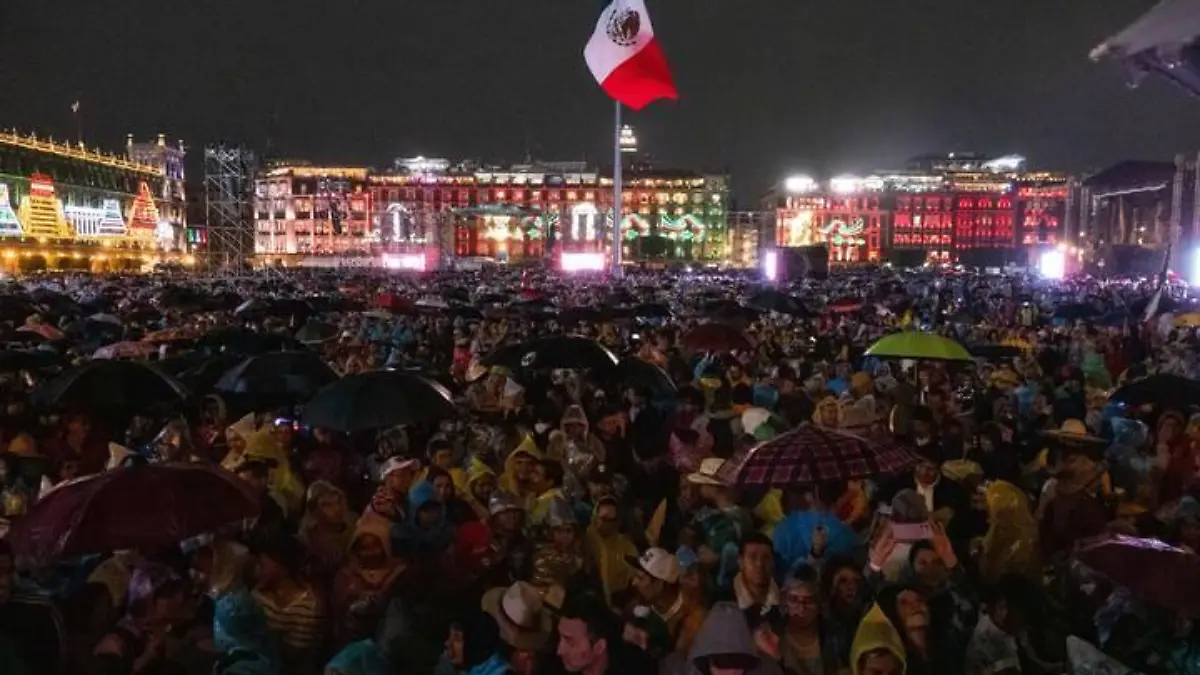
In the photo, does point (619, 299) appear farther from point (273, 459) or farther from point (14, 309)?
point (273, 459)

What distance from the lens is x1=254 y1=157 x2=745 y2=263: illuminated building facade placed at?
12431cm

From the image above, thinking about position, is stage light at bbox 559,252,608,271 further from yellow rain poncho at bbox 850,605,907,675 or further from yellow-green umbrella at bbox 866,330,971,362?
yellow rain poncho at bbox 850,605,907,675

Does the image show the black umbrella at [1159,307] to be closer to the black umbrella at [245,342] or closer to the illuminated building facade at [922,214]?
the black umbrella at [245,342]

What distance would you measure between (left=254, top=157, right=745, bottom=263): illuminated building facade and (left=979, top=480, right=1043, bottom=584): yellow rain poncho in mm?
103473

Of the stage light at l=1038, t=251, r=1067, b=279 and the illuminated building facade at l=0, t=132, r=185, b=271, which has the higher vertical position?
the illuminated building facade at l=0, t=132, r=185, b=271

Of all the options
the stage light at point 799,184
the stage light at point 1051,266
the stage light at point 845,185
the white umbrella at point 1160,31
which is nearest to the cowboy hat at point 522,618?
the white umbrella at point 1160,31

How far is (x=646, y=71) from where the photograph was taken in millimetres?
20812

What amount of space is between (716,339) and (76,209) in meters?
81.9

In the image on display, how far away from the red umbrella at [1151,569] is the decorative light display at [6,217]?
74.8 meters

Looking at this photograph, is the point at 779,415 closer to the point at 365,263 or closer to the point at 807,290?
the point at 807,290

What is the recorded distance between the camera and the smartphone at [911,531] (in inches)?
221

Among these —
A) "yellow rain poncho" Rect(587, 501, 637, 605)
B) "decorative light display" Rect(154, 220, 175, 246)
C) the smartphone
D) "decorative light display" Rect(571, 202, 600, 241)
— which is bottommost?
"yellow rain poncho" Rect(587, 501, 637, 605)

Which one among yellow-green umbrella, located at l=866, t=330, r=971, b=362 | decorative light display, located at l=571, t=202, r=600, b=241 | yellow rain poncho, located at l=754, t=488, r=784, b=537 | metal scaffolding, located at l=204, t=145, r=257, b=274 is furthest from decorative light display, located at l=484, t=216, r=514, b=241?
yellow rain poncho, located at l=754, t=488, r=784, b=537

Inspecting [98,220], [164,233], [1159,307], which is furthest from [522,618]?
[164,233]
